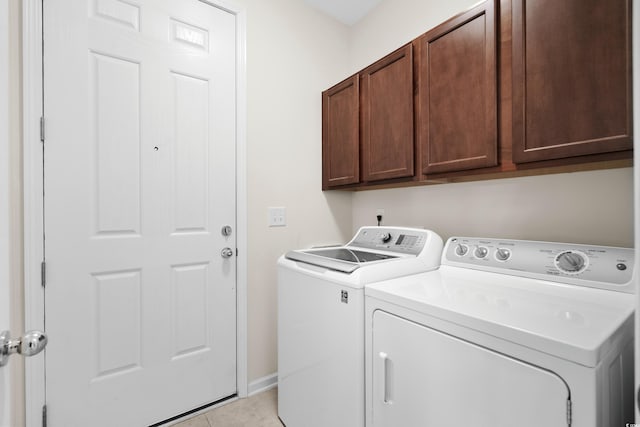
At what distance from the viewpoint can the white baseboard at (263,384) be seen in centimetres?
183

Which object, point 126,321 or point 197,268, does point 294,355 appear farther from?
point 126,321

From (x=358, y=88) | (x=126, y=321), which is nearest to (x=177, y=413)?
(x=126, y=321)

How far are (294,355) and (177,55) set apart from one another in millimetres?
1721

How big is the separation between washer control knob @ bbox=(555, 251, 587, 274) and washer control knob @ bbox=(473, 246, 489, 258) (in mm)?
254

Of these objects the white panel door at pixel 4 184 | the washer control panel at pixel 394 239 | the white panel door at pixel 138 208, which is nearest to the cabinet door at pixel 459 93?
the washer control panel at pixel 394 239

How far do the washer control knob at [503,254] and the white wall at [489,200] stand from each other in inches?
7.9

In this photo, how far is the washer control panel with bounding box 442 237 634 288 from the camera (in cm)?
99

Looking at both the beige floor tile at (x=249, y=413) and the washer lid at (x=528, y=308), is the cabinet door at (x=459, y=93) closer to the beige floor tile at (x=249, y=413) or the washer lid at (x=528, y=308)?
the washer lid at (x=528, y=308)

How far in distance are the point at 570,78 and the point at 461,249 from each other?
78 cm

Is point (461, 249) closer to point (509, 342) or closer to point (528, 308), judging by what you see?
point (528, 308)

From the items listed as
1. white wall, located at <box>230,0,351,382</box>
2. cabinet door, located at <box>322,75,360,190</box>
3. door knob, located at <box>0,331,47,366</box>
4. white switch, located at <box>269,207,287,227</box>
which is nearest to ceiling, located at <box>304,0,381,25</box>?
white wall, located at <box>230,0,351,382</box>

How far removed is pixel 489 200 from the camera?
1.50 meters

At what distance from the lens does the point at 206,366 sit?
168cm

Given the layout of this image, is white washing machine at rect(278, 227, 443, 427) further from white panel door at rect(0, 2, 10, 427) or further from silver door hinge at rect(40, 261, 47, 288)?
silver door hinge at rect(40, 261, 47, 288)
